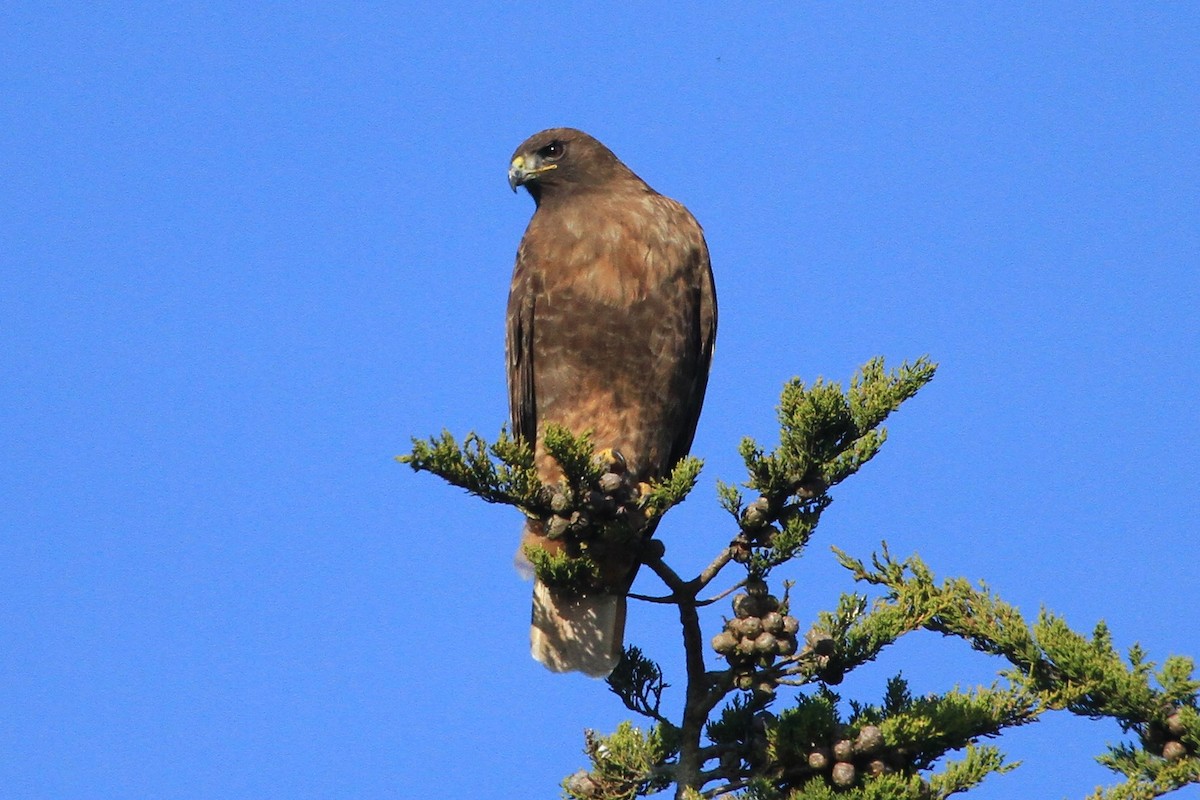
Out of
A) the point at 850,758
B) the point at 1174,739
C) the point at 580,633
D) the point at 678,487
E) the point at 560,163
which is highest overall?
the point at 560,163

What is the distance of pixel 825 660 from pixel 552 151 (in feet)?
11.5

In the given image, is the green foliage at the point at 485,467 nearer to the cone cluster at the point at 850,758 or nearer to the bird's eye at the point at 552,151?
the cone cluster at the point at 850,758

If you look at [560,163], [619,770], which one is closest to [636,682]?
[619,770]

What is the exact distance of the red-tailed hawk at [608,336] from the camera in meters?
5.94

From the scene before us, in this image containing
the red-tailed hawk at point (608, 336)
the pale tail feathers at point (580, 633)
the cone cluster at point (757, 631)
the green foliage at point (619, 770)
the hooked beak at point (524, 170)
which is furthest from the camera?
the hooked beak at point (524, 170)

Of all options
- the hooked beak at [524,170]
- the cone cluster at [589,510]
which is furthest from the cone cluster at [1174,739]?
the hooked beak at [524,170]

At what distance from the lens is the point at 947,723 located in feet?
12.7

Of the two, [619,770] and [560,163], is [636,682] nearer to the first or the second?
[619,770]

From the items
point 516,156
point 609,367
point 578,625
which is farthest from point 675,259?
point 578,625

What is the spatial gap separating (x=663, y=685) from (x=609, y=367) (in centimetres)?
178

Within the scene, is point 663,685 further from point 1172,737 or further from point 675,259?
point 675,259

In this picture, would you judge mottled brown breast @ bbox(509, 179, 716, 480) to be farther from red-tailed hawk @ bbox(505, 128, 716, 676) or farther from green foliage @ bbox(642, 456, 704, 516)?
green foliage @ bbox(642, 456, 704, 516)

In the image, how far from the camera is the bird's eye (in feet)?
22.0

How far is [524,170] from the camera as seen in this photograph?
675 cm
